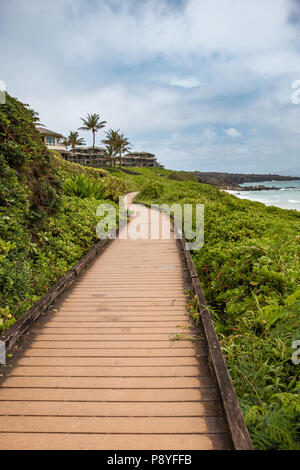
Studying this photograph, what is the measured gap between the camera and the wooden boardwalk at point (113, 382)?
2021mm

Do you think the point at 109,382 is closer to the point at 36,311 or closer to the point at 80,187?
the point at 36,311

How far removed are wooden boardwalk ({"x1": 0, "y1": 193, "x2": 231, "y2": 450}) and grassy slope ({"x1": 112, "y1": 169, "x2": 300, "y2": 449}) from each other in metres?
0.36

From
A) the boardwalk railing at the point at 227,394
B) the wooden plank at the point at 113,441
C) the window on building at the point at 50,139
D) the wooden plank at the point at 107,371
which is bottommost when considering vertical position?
the wooden plank at the point at 113,441

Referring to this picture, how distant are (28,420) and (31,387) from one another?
1.23ft

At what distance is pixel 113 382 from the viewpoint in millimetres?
2559

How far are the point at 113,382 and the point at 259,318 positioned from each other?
1857 mm

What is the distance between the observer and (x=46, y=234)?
6.45 meters

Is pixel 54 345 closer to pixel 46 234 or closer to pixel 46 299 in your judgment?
pixel 46 299

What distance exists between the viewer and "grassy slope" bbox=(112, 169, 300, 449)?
2.14 meters

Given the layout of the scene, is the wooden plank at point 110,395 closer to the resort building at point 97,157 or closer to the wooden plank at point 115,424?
the wooden plank at point 115,424

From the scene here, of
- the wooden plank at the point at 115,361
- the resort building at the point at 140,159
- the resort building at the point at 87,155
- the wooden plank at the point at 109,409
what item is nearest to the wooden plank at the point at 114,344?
the wooden plank at the point at 115,361

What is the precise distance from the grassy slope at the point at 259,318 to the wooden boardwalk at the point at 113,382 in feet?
1.17

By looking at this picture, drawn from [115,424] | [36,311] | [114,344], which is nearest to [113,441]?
[115,424]

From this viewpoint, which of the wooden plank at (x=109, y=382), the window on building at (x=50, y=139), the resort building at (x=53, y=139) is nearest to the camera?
the wooden plank at (x=109, y=382)
